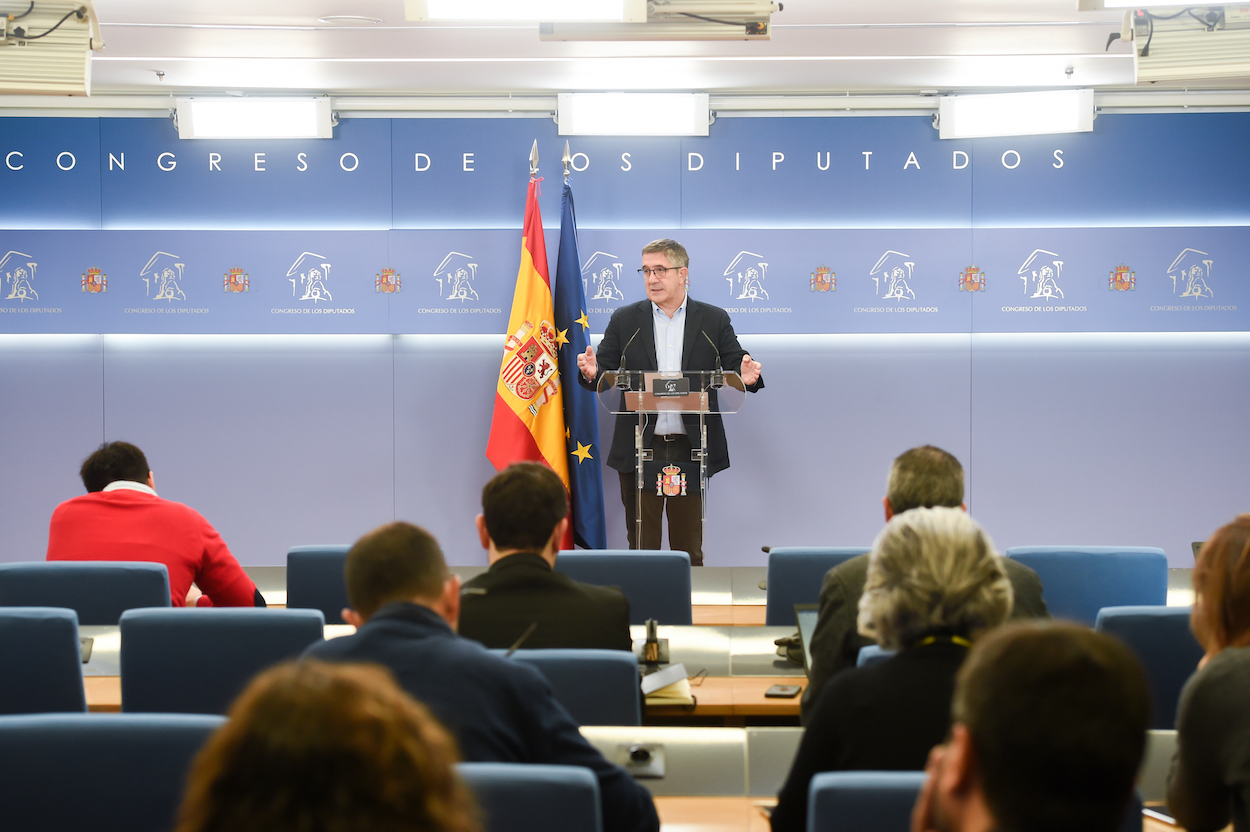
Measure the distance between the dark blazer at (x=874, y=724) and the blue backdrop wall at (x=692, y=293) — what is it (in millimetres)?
4710

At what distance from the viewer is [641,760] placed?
6.82 ft

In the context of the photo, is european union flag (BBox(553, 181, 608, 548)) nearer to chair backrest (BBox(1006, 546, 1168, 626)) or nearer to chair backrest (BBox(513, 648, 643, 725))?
chair backrest (BBox(1006, 546, 1168, 626))

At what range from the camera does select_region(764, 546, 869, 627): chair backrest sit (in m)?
3.44

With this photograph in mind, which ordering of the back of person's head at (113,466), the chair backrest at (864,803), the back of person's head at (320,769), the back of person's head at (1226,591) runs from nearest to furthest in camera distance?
the back of person's head at (320,769) < the chair backrest at (864,803) < the back of person's head at (1226,591) < the back of person's head at (113,466)

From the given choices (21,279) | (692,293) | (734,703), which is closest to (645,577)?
(734,703)

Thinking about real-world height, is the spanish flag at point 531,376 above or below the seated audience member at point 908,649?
above

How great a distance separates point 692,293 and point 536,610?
410 centimetres

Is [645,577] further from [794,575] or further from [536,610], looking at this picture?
[536,610]

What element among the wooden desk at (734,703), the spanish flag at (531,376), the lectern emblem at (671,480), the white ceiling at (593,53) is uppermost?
the white ceiling at (593,53)

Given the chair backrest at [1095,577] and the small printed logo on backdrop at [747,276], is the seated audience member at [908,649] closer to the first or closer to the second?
the chair backrest at [1095,577]

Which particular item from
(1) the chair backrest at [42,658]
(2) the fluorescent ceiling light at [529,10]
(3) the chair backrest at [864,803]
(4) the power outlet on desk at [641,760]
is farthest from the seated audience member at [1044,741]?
(2) the fluorescent ceiling light at [529,10]

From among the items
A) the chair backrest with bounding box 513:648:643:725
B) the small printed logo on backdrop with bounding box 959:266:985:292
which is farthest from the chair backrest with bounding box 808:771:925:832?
the small printed logo on backdrop with bounding box 959:266:985:292

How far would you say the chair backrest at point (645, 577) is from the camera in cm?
343

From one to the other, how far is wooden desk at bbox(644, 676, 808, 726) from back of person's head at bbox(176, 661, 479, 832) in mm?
1839
